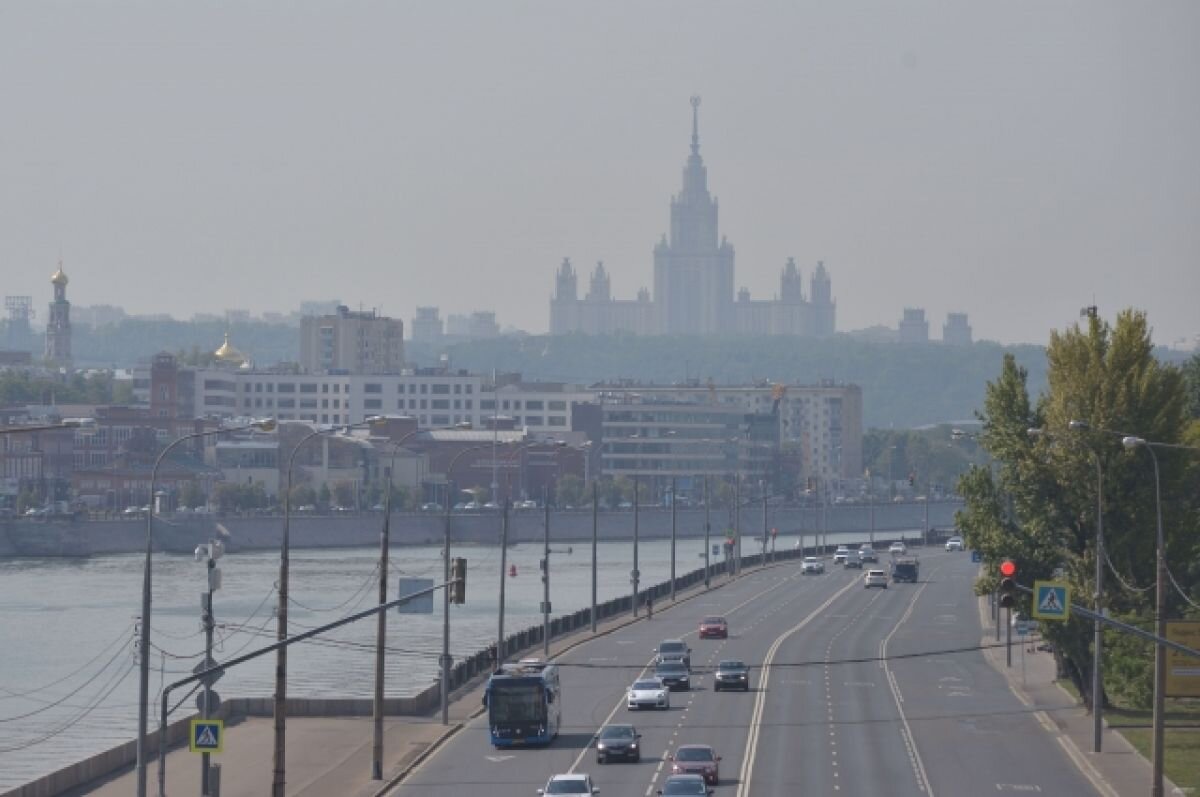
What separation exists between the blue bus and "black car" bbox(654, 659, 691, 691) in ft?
49.7

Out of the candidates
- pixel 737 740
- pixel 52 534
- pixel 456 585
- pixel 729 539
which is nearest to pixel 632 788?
pixel 456 585

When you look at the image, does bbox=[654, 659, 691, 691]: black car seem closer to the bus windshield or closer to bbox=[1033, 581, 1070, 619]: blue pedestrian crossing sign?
the bus windshield

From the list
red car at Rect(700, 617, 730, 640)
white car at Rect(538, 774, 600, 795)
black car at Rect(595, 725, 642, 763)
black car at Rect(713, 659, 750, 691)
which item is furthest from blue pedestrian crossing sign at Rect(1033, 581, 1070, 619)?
red car at Rect(700, 617, 730, 640)

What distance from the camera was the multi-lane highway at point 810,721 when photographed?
54.0 meters

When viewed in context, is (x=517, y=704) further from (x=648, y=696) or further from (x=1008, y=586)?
(x=1008, y=586)

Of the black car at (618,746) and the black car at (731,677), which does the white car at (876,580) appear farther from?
the black car at (618,746)

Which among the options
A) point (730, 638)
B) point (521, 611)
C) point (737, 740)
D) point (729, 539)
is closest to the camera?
point (737, 740)

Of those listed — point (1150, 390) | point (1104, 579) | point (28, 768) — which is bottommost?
point (28, 768)

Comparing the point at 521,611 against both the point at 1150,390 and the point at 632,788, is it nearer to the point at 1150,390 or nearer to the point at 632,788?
the point at 1150,390

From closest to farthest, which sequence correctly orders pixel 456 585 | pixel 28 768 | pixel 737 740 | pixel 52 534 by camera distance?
pixel 456 585 < pixel 737 740 < pixel 28 768 < pixel 52 534

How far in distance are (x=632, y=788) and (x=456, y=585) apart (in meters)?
5.96

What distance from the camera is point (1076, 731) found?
65.3 metres

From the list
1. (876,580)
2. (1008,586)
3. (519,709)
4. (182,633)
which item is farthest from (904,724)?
(876,580)

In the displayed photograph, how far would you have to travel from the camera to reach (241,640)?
11031 centimetres
